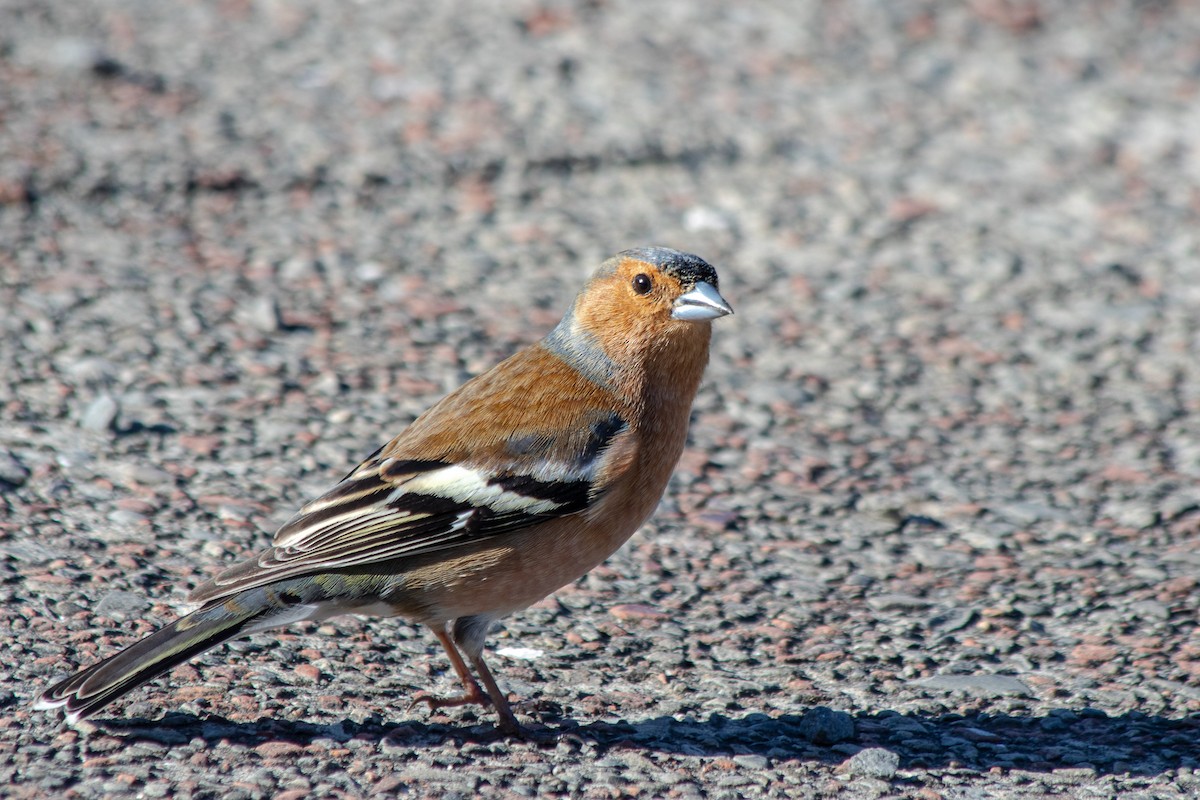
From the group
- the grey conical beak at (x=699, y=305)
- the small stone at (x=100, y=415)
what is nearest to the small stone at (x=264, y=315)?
the small stone at (x=100, y=415)

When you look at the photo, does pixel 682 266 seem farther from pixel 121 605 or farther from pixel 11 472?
pixel 11 472

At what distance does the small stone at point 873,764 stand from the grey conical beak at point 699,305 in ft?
4.37

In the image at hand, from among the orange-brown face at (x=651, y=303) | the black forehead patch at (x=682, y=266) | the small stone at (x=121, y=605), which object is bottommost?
the small stone at (x=121, y=605)

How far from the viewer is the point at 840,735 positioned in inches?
153

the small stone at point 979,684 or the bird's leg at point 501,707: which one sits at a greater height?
the small stone at point 979,684

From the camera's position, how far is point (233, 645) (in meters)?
Answer: 4.21

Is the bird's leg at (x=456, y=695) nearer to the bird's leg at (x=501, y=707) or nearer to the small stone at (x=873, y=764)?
the bird's leg at (x=501, y=707)

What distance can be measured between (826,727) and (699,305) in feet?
4.24

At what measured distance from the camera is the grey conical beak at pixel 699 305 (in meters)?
4.35

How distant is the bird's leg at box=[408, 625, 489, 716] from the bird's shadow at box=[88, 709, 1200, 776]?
0.08 meters

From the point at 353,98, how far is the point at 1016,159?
3.54 m

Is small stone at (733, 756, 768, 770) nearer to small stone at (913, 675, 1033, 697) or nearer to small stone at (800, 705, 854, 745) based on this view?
small stone at (800, 705, 854, 745)

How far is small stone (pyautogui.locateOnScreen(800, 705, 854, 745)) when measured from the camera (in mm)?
3887

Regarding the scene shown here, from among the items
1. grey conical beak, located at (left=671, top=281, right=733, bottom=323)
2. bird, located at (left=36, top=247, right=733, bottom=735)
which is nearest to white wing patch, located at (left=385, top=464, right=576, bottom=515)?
bird, located at (left=36, top=247, right=733, bottom=735)
